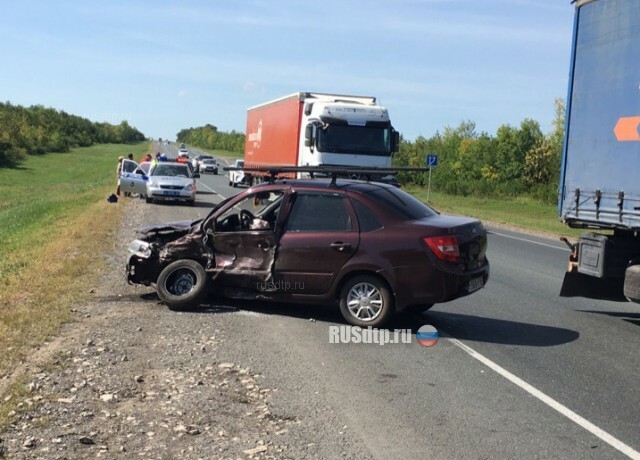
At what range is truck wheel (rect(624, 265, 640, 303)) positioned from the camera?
26.8 feet

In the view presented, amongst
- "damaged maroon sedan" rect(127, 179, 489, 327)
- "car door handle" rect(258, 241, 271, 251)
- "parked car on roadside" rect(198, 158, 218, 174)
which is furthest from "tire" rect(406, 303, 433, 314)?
"parked car on roadside" rect(198, 158, 218, 174)

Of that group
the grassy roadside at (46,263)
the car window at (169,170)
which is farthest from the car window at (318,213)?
the car window at (169,170)

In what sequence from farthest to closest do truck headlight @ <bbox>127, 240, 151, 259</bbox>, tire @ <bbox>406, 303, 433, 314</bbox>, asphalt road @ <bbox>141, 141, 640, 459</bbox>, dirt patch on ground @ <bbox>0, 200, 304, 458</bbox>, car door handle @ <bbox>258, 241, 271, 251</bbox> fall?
1. truck headlight @ <bbox>127, 240, 151, 259</bbox>
2. tire @ <bbox>406, 303, 433, 314</bbox>
3. car door handle @ <bbox>258, 241, 271, 251</bbox>
4. asphalt road @ <bbox>141, 141, 640, 459</bbox>
5. dirt patch on ground @ <bbox>0, 200, 304, 458</bbox>

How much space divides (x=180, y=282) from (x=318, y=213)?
1917 mm

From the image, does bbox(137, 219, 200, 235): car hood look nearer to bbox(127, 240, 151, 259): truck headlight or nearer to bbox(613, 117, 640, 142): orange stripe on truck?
bbox(127, 240, 151, 259): truck headlight

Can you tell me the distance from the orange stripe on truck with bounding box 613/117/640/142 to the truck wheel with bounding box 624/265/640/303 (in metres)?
1.44

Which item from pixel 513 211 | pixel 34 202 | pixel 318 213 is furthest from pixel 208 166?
pixel 318 213

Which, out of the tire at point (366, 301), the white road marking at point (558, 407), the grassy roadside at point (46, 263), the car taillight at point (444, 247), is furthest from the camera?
the tire at point (366, 301)

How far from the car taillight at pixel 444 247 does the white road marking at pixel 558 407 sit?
92 centimetres

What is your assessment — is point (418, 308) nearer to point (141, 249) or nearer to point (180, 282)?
point (180, 282)

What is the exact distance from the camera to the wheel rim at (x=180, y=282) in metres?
8.96

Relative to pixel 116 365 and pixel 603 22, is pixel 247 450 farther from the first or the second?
pixel 603 22

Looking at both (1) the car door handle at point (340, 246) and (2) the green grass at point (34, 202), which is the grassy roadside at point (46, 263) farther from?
(1) the car door handle at point (340, 246)

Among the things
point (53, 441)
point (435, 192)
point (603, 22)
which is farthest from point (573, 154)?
point (435, 192)
